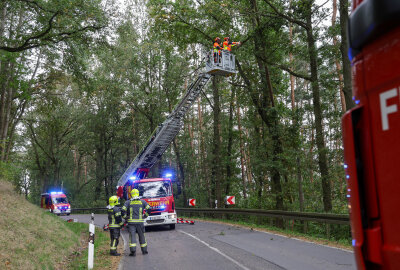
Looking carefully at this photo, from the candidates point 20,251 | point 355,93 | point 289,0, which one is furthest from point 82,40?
point 355,93

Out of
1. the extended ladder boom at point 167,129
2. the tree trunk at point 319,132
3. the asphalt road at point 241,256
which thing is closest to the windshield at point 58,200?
the extended ladder boom at point 167,129

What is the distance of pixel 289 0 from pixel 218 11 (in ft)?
10.4

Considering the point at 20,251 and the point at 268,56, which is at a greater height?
the point at 268,56

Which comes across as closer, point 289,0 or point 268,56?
point 289,0

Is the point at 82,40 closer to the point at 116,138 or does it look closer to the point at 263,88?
the point at 263,88

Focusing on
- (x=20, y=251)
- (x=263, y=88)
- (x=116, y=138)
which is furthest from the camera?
(x=116, y=138)

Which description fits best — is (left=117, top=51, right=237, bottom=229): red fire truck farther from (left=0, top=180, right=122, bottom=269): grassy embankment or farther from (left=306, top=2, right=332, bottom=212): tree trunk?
(left=0, top=180, right=122, bottom=269): grassy embankment

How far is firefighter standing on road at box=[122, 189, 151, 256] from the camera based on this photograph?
9789 mm

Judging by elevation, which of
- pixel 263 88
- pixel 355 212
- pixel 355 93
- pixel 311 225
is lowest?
pixel 311 225

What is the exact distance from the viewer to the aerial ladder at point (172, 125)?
1530 centimetres

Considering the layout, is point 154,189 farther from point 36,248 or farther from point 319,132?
point 36,248

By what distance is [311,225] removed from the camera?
52.1ft

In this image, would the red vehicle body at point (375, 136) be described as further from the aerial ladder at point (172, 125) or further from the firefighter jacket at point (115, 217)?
the aerial ladder at point (172, 125)

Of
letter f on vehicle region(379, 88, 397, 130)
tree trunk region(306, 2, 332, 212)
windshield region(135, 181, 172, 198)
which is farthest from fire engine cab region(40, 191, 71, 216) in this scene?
letter f on vehicle region(379, 88, 397, 130)
